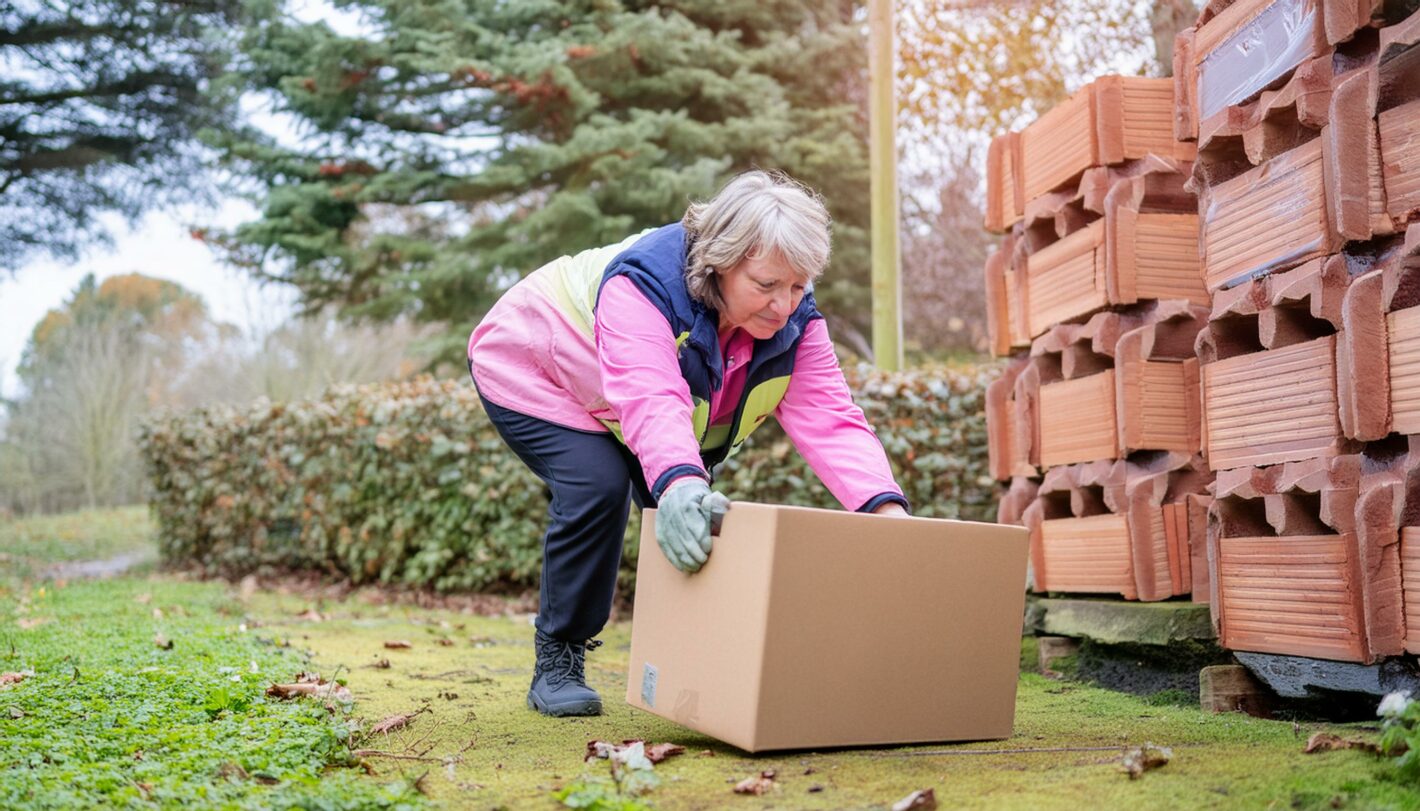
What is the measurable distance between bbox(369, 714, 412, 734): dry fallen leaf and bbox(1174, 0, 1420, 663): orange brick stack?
6.04ft

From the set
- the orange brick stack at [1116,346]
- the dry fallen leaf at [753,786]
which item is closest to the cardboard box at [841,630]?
the dry fallen leaf at [753,786]

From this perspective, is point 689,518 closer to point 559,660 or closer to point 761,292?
point 761,292

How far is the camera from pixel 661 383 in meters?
2.23

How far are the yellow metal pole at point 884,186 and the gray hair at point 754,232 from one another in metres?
3.17

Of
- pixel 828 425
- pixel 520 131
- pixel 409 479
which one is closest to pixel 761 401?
pixel 828 425

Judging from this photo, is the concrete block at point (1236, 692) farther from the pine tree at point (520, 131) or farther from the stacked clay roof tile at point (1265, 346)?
the pine tree at point (520, 131)

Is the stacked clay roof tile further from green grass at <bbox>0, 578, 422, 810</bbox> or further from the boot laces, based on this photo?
green grass at <bbox>0, 578, 422, 810</bbox>

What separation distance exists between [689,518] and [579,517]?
22.4 inches

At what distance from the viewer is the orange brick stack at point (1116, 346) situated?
2918 mm

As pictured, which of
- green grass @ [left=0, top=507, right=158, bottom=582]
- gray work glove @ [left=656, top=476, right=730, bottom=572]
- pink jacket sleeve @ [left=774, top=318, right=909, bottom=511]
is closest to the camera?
gray work glove @ [left=656, top=476, right=730, bottom=572]

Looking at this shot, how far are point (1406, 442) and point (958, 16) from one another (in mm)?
6822

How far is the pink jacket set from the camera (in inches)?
90.0

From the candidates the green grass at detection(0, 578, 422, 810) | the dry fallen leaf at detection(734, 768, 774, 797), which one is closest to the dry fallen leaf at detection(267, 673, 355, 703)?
the green grass at detection(0, 578, 422, 810)

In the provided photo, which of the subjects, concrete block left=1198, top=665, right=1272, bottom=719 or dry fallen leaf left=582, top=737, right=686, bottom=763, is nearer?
dry fallen leaf left=582, top=737, right=686, bottom=763
